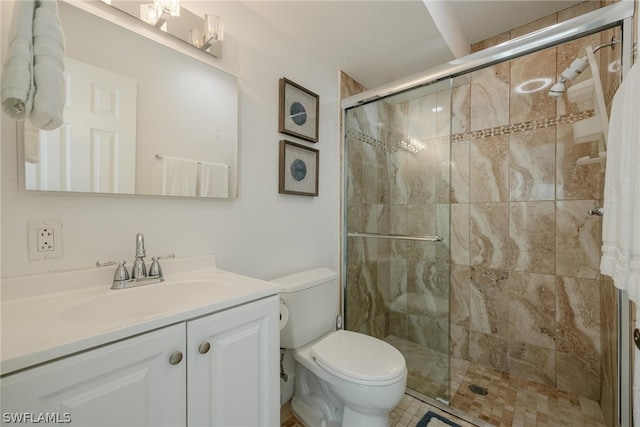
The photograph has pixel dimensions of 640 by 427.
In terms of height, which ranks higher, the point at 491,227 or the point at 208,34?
the point at 208,34

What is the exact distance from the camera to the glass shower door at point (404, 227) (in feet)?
5.66

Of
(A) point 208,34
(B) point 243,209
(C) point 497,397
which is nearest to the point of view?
(A) point 208,34

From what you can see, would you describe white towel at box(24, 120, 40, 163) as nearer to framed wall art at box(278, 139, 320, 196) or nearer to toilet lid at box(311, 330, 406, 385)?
framed wall art at box(278, 139, 320, 196)

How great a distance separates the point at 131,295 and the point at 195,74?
0.96m

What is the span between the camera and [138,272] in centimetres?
99

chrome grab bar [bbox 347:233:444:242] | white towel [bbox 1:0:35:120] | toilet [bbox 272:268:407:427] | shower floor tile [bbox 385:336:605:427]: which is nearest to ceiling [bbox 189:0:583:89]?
white towel [bbox 1:0:35:120]

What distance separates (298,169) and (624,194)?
1376mm

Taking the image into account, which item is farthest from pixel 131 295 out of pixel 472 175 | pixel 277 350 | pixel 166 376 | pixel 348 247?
pixel 472 175

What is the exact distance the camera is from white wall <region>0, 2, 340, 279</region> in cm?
84

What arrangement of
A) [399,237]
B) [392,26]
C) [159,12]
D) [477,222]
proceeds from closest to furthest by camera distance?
[159,12] → [392,26] → [399,237] → [477,222]

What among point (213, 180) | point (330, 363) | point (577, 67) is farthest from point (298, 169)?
point (577, 67)

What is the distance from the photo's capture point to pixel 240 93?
4.53 feet

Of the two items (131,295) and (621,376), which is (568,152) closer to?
(621,376)

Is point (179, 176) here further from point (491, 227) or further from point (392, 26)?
point (491, 227)
